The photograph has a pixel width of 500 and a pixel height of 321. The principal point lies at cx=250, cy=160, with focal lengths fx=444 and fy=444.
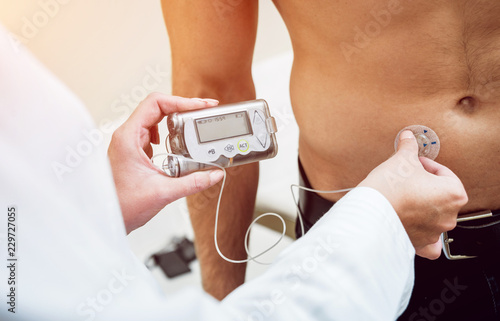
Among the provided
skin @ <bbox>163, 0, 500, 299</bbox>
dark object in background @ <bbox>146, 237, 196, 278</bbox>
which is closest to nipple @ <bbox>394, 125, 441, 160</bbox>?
skin @ <bbox>163, 0, 500, 299</bbox>

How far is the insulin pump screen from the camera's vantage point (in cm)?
67

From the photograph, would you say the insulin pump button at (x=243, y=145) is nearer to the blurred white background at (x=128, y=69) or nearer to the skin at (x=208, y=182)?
the skin at (x=208, y=182)

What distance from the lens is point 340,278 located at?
0.46 m

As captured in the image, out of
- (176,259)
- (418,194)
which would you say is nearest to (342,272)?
(418,194)

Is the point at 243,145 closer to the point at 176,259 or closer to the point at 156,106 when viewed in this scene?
the point at 156,106

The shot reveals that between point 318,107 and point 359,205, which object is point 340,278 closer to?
point 359,205

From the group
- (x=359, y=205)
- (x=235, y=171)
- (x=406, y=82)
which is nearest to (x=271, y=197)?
(x=235, y=171)

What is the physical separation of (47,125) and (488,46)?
1.94 ft

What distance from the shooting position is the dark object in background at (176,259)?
137 cm

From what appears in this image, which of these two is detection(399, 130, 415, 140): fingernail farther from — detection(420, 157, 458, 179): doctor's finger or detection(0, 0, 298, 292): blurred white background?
detection(0, 0, 298, 292): blurred white background

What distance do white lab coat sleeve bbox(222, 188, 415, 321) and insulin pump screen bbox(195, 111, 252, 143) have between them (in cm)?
22

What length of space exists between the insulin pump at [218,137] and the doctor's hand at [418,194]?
7.6 inches

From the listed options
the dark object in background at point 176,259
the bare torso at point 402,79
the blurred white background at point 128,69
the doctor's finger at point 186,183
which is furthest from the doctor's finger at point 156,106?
the dark object in background at point 176,259

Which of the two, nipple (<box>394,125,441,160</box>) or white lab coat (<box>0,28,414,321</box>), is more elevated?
white lab coat (<box>0,28,414,321</box>)
